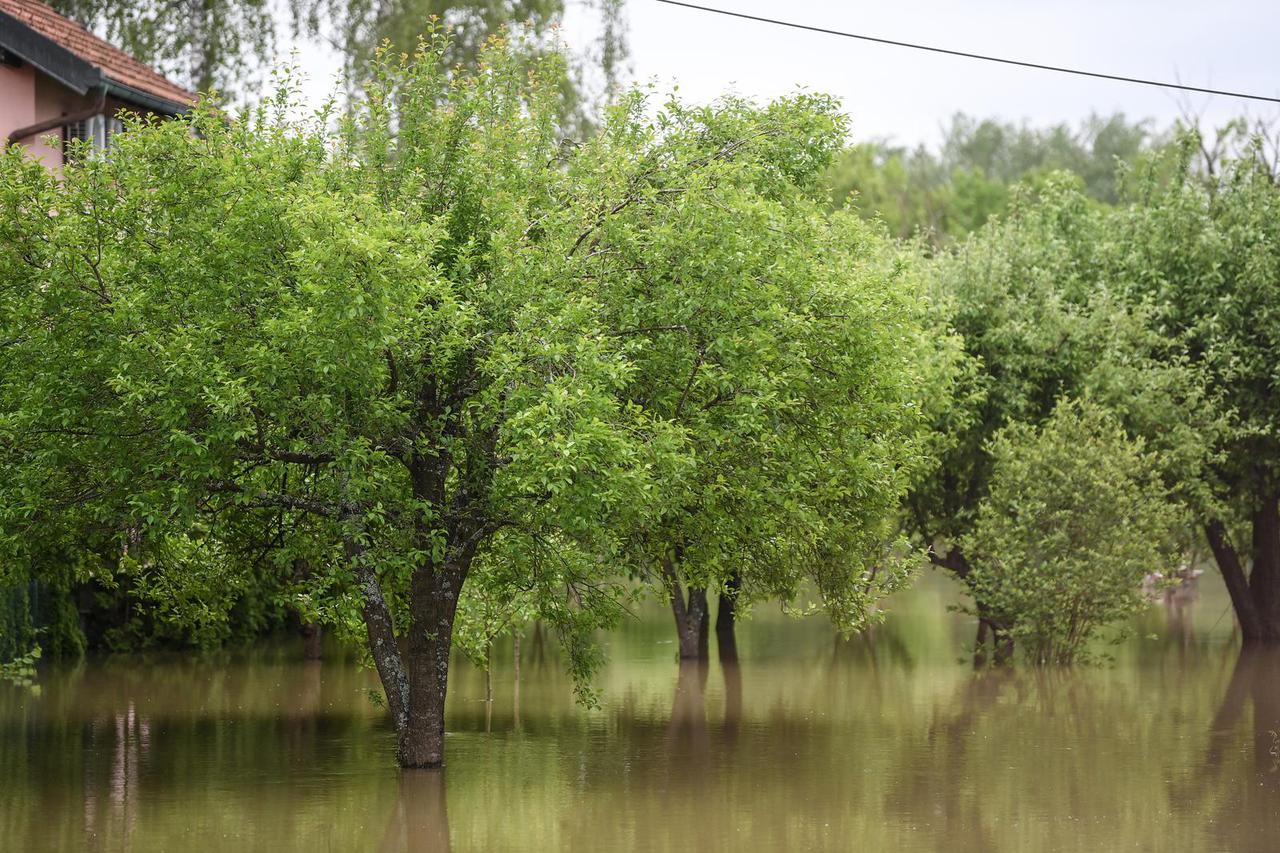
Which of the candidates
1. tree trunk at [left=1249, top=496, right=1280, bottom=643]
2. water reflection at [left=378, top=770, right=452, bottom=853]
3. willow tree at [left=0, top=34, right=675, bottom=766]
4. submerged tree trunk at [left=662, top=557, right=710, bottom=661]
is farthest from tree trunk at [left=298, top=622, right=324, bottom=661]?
tree trunk at [left=1249, top=496, right=1280, bottom=643]

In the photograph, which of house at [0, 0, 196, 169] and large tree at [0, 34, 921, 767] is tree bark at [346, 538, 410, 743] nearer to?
large tree at [0, 34, 921, 767]

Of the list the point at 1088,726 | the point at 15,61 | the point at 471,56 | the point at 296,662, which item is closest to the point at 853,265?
the point at 1088,726

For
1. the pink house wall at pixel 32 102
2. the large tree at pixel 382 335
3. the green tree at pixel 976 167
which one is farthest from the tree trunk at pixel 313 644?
the green tree at pixel 976 167

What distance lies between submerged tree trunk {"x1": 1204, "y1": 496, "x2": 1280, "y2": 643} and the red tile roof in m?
23.8

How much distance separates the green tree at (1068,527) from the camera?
28.6 meters

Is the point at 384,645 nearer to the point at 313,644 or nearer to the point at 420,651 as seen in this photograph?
the point at 420,651

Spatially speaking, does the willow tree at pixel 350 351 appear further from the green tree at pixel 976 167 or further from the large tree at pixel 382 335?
the green tree at pixel 976 167

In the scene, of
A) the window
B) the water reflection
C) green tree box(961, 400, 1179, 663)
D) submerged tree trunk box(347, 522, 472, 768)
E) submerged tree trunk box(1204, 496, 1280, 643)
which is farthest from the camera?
submerged tree trunk box(1204, 496, 1280, 643)

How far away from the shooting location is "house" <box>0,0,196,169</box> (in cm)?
2672

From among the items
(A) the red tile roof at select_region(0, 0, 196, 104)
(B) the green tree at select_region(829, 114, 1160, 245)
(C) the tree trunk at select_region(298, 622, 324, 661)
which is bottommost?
(C) the tree trunk at select_region(298, 622, 324, 661)

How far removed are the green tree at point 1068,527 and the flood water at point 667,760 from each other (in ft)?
4.66

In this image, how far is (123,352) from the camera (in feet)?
53.3

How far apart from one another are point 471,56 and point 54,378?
26150mm

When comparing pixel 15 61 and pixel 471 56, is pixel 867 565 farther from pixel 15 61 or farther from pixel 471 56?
pixel 471 56
